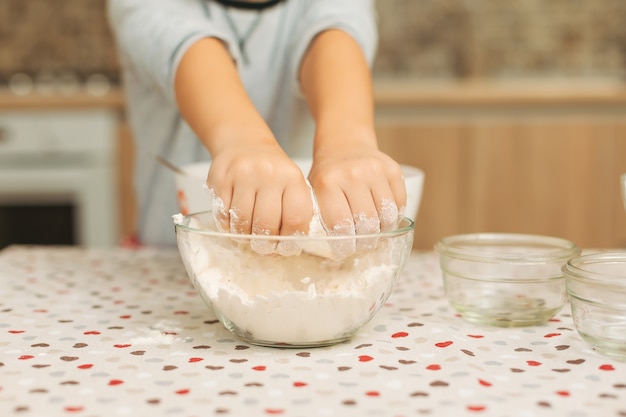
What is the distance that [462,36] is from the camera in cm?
253

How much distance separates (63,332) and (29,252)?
343mm

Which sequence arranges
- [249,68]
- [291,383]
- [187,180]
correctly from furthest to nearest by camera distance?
[249,68] → [187,180] → [291,383]

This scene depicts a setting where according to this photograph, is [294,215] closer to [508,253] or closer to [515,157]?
[508,253]

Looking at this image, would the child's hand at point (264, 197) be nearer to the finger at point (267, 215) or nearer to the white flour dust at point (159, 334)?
the finger at point (267, 215)

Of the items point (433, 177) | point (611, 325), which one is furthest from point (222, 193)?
point (433, 177)

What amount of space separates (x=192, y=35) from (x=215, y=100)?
0.12 m

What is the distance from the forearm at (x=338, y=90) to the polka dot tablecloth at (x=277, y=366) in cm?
16

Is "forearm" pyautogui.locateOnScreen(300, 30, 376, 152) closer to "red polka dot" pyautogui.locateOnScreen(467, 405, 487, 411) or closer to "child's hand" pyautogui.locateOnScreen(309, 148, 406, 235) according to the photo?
"child's hand" pyautogui.locateOnScreen(309, 148, 406, 235)

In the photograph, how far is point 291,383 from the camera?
18.7 inches

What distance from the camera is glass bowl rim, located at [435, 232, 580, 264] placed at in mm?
615

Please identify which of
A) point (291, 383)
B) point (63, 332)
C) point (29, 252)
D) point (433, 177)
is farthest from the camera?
point (433, 177)

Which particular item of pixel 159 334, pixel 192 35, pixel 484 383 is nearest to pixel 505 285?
pixel 484 383

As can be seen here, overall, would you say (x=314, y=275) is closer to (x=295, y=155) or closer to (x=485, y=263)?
(x=485, y=263)

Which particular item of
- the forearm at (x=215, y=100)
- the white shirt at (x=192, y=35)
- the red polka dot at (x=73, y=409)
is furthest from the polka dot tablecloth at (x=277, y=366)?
the white shirt at (x=192, y=35)
